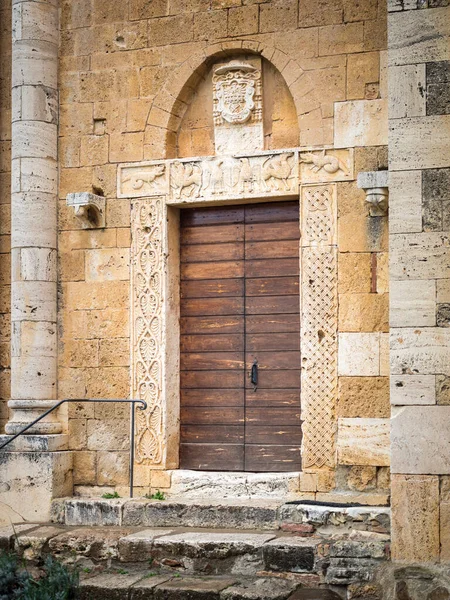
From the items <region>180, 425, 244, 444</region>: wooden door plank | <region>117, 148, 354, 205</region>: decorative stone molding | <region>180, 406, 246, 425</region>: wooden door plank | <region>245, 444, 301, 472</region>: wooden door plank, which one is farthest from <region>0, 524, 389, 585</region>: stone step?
<region>117, 148, 354, 205</region>: decorative stone molding

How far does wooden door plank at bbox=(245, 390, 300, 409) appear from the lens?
31.4 ft

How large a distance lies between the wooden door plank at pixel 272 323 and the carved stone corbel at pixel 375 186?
1.34 metres

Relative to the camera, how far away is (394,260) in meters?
7.57

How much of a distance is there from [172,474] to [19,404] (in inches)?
61.5

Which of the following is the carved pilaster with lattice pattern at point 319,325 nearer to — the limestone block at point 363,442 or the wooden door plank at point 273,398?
the limestone block at point 363,442

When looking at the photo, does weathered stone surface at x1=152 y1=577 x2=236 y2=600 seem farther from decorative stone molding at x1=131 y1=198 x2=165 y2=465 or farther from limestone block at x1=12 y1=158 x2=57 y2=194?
limestone block at x1=12 y1=158 x2=57 y2=194

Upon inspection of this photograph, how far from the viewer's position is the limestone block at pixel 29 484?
31.6ft

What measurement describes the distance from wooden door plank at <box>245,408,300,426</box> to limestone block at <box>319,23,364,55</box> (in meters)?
3.19

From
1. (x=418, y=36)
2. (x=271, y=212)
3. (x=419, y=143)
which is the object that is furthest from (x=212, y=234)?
(x=418, y=36)

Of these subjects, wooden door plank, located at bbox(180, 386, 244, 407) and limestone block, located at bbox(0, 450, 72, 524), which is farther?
wooden door plank, located at bbox(180, 386, 244, 407)

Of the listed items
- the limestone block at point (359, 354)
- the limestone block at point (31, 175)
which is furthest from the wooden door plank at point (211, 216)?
the limestone block at point (359, 354)

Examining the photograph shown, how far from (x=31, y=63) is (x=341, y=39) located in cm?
295

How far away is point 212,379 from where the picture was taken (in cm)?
990

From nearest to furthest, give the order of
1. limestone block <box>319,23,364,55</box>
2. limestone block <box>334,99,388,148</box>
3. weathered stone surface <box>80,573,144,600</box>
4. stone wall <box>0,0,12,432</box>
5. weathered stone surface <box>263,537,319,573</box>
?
1. weathered stone surface <box>80,573,144,600</box>
2. weathered stone surface <box>263,537,319,573</box>
3. limestone block <box>334,99,388,148</box>
4. limestone block <box>319,23,364,55</box>
5. stone wall <box>0,0,12,432</box>
